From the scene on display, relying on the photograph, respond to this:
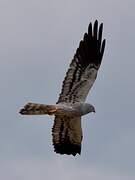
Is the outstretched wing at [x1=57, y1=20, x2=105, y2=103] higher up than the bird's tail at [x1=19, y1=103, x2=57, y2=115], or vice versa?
the outstretched wing at [x1=57, y1=20, x2=105, y2=103]

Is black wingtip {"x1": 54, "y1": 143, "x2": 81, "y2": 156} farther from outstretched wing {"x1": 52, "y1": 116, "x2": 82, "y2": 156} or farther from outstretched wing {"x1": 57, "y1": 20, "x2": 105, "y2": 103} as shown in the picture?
outstretched wing {"x1": 57, "y1": 20, "x2": 105, "y2": 103}

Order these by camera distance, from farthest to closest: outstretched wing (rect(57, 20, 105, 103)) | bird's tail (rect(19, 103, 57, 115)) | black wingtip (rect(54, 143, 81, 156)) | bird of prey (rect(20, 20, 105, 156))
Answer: black wingtip (rect(54, 143, 81, 156)), outstretched wing (rect(57, 20, 105, 103)), bird of prey (rect(20, 20, 105, 156)), bird's tail (rect(19, 103, 57, 115))

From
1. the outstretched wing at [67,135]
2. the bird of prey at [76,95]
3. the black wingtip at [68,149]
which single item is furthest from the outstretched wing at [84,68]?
the black wingtip at [68,149]

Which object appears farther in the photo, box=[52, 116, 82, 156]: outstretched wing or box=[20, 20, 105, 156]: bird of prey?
box=[52, 116, 82, 156]: outstretched wing

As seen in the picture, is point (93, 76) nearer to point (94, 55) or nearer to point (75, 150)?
point (94, 55)

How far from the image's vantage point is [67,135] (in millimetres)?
20219

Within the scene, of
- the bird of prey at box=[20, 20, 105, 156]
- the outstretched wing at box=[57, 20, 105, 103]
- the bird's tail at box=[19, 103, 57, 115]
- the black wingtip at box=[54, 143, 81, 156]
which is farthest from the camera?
the black wingtip at box=[54, 143, 81, 156]

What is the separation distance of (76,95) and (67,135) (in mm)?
1530

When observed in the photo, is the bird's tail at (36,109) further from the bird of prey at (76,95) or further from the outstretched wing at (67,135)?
the outstretched wing at (67,135)

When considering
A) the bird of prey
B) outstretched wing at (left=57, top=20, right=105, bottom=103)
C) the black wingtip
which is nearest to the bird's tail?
the bird of prey

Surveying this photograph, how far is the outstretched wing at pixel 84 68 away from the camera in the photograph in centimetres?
1945

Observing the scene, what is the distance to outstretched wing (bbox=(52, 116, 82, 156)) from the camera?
19547mm

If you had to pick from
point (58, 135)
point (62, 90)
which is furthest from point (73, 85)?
point (58, 135)

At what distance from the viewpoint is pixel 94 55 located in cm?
2044
